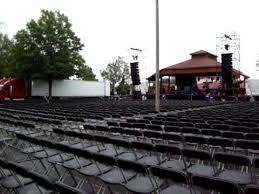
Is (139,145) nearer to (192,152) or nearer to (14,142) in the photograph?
(192,152)

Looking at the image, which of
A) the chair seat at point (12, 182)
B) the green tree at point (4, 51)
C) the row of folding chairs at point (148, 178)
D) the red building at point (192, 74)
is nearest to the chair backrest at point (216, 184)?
the row of folding chairs at point (148, 178)

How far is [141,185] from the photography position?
425cm

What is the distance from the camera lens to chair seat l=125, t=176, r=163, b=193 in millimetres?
4062

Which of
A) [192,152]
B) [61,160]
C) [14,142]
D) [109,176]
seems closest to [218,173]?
[192,152]

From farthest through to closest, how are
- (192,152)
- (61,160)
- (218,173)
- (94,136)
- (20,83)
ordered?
(20,83) → (94,136) → (61,160) → (192,152) → (218,173)

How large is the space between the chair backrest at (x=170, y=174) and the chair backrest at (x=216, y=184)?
0.18 meters

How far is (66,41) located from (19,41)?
16.9ft

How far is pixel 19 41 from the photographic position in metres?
36.5

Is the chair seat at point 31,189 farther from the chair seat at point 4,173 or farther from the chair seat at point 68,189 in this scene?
the chair seat at point 4,173

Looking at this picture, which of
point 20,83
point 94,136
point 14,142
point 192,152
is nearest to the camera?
point 192,152

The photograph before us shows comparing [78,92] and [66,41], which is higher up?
[66,41]

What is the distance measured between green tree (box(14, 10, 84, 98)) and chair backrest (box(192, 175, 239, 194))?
3273 centimetres

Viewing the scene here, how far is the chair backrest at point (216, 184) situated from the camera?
11.2 feet

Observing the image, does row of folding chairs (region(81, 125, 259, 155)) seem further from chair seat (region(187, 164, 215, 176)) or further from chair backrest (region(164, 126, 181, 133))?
chair seat (region(187, 164, 215, 176))
